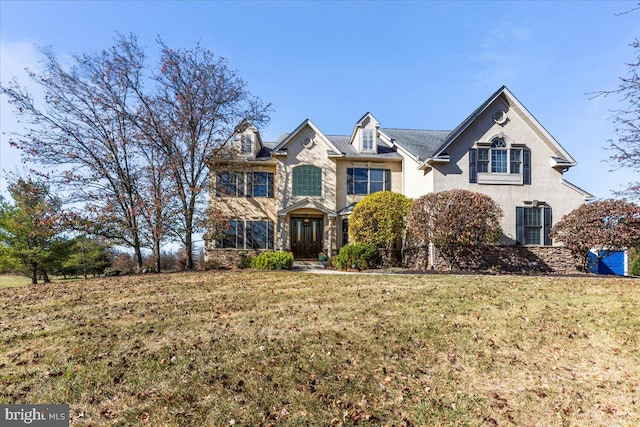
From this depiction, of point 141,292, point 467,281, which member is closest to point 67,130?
point 141,292

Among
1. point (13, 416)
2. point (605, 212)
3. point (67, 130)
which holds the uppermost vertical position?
point (67, 130)

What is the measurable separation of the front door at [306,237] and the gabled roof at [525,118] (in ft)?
22.2

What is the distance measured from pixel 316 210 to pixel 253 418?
14650mm

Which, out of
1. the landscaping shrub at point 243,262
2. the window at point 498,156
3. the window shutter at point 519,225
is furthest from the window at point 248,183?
the window shutter at point 519,225

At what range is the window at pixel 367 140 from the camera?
18.8 metres

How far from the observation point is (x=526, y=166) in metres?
15.3

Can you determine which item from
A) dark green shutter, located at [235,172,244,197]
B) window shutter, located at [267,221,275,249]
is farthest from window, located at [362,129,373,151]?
dark green shutter, located at [235,172,244,197]

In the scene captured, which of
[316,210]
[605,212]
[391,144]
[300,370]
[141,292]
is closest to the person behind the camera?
[300,370]

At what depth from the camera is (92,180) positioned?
14.7 m

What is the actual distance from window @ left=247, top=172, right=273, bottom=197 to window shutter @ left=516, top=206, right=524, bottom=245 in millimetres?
12264

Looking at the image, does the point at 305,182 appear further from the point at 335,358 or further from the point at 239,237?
the point at 335,358

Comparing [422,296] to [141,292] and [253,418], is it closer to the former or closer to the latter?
[253,418]

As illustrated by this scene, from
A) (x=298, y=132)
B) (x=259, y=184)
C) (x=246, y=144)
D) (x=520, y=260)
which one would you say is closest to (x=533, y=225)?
(x=520, y=260)

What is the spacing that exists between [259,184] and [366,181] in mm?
5987
